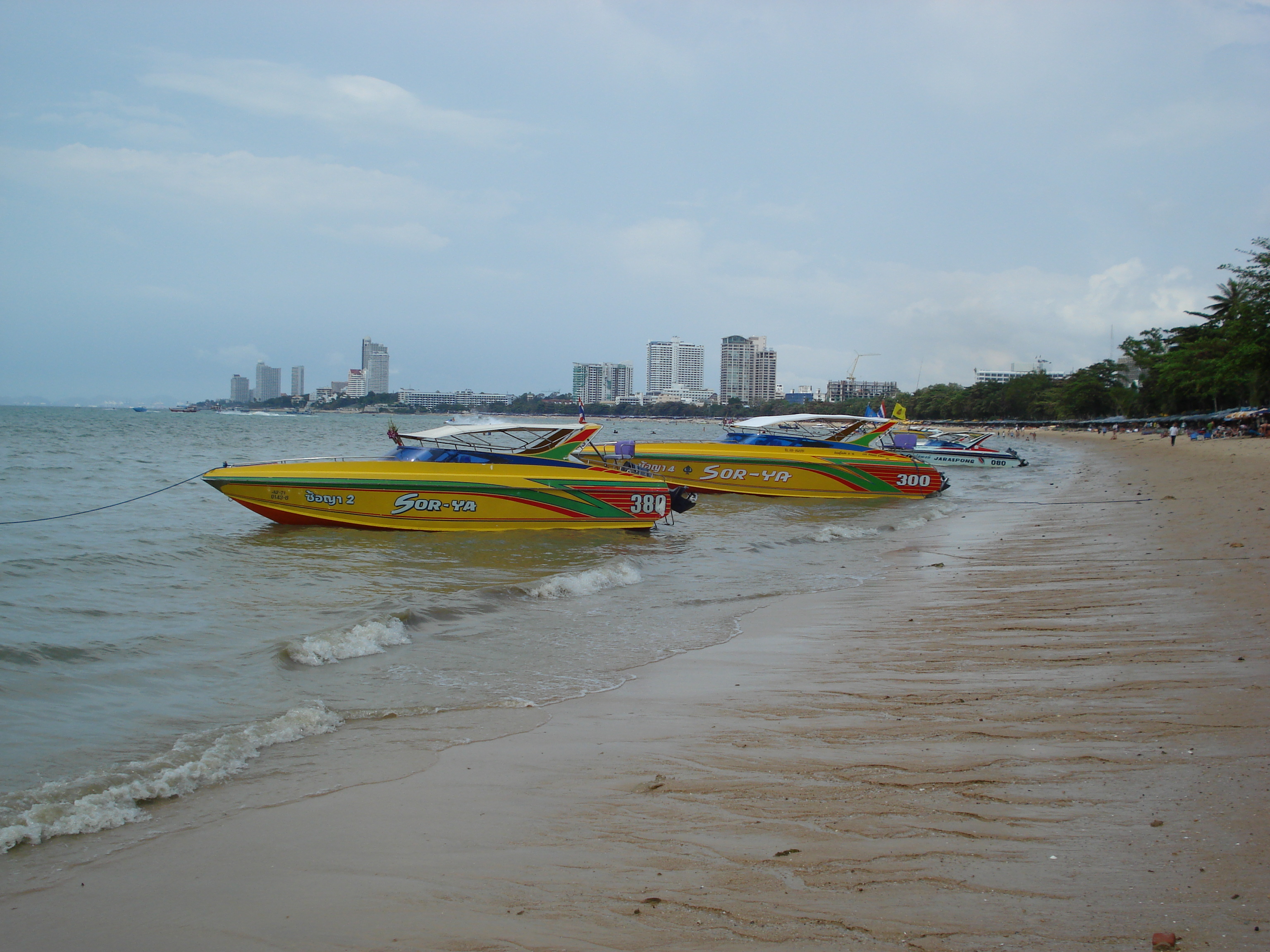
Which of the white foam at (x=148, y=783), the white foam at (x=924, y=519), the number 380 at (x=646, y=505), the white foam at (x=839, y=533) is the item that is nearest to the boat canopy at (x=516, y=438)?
the number 380 at (x=646, y=505)

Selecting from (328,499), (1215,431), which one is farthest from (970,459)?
(328,499)

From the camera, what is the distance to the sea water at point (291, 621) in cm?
475

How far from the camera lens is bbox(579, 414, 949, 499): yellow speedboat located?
21156 millimetres

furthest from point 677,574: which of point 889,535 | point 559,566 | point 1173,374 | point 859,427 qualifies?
point 1173,374

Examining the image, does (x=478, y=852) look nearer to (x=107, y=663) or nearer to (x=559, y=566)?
(x=107, y=663)

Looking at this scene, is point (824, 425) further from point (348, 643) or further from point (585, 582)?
point (348, 643)

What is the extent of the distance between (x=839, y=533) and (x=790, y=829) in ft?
39.6

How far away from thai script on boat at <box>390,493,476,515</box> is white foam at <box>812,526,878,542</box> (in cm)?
589

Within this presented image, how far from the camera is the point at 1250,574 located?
7961 millimetres

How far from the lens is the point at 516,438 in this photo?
15.3 metres

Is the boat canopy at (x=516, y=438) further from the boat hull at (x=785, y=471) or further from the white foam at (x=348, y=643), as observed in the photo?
the white foam at (x=348, y=643)

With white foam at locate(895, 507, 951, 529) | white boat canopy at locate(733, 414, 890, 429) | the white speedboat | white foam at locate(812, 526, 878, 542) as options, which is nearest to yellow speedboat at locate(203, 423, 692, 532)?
white foam at locate(812, 526, 878, 542)

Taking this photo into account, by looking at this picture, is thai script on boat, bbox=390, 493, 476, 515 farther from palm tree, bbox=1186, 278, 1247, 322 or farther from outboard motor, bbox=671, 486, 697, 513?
palm tree, bbox=1186, 278, 1247, 322

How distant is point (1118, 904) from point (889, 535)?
12562 mm
